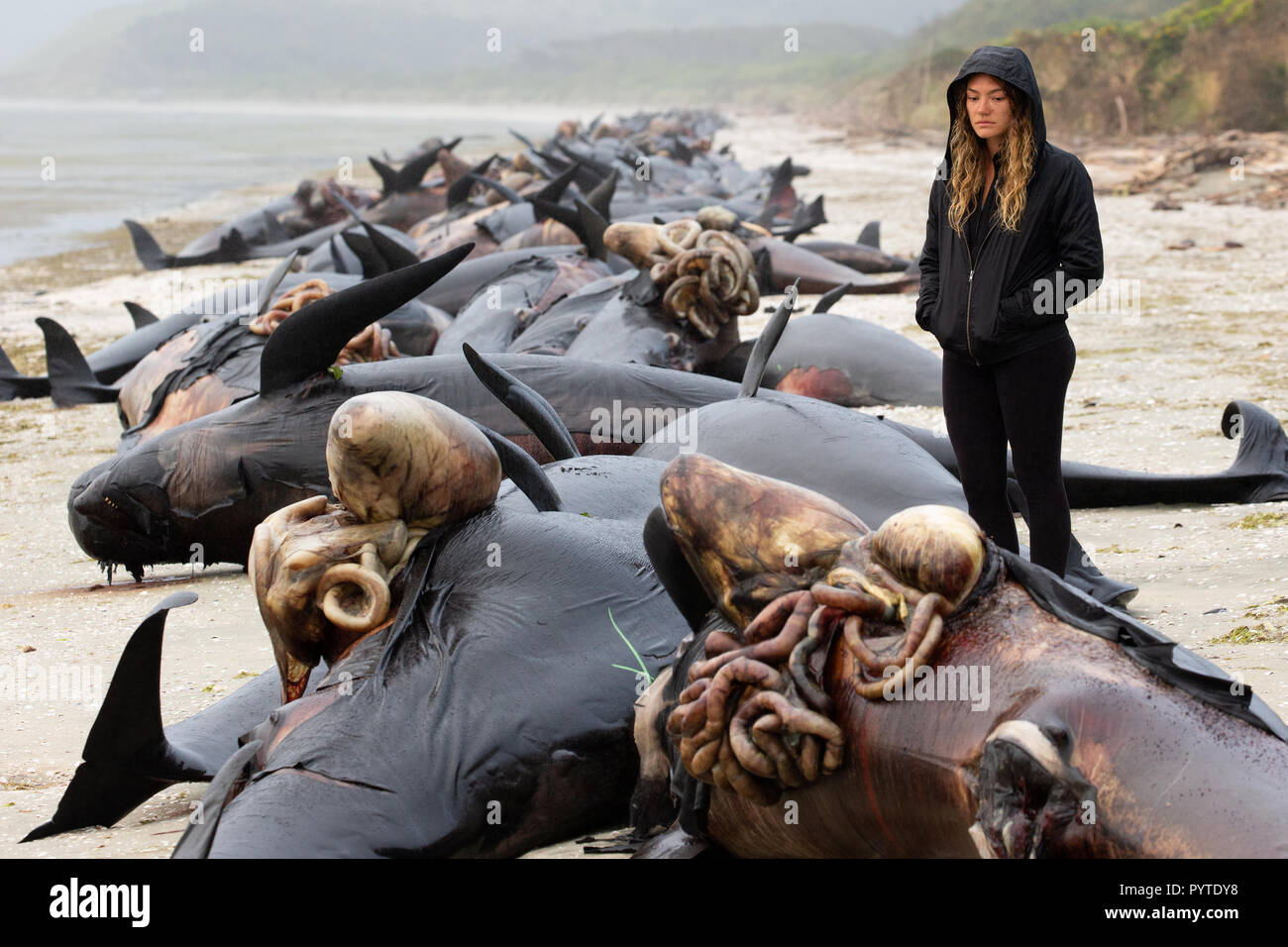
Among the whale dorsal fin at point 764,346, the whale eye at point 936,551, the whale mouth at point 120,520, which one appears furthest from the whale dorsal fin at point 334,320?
the whale eye at point 936,551

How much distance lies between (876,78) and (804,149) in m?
39.3

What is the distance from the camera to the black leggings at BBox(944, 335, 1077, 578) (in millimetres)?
3752

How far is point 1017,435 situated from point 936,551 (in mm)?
1960

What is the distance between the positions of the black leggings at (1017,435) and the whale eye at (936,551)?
70.5 inches

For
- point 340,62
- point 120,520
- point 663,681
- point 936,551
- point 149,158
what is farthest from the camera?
point 340,62

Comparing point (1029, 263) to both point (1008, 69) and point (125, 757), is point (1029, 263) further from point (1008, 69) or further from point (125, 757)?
point (125, 757)

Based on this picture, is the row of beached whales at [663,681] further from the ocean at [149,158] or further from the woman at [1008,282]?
the ocean at [149,158]

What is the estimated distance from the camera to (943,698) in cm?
192

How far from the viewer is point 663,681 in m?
Result: 2.47

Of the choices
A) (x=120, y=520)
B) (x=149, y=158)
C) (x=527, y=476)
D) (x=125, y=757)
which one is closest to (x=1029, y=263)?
(x=527, y=476)

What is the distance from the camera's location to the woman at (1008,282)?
3637 millimetres

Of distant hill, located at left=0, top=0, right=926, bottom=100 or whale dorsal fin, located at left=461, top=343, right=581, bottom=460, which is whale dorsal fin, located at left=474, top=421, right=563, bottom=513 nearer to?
whale dorsal fin, located at left=461, top=343, right=581, bottom=460
